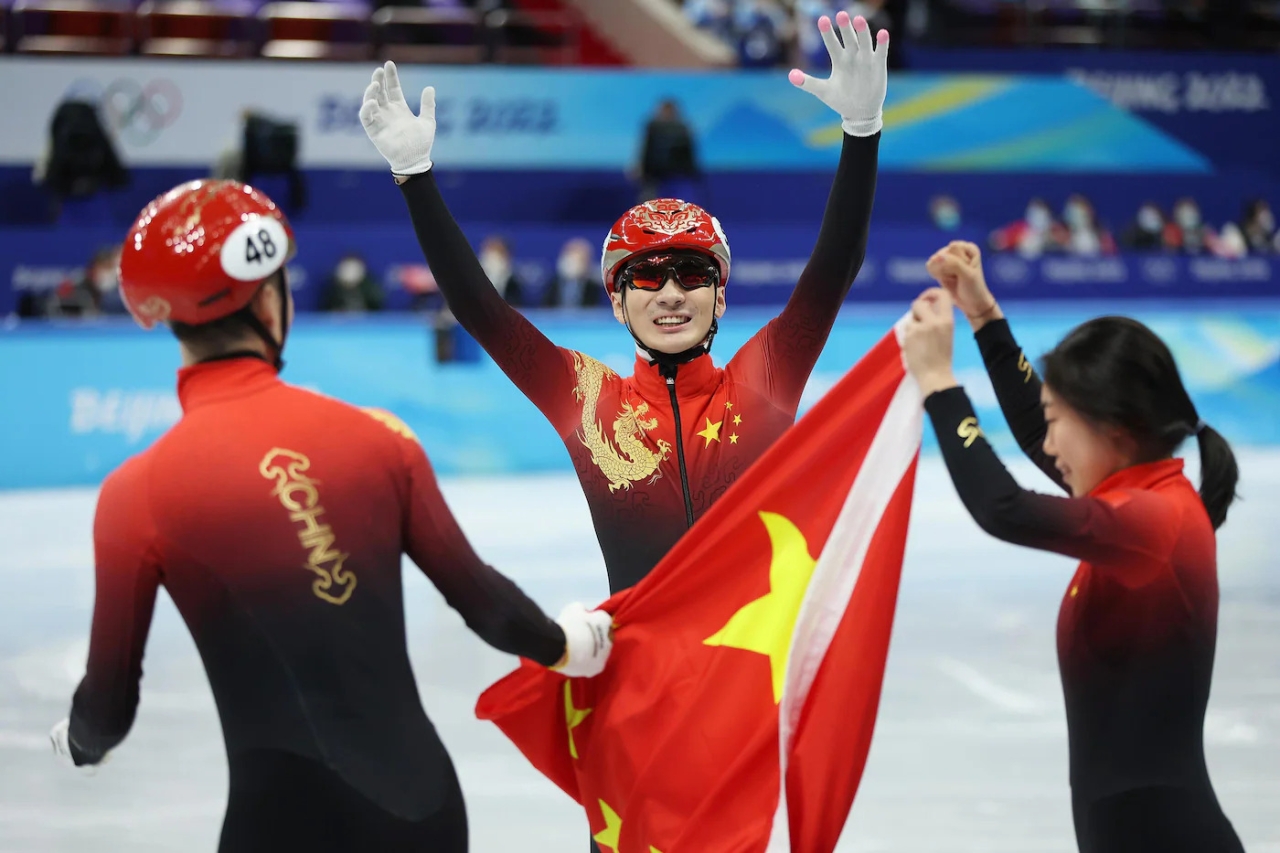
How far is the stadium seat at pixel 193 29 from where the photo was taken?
15367 mm

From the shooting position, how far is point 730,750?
2865 mm

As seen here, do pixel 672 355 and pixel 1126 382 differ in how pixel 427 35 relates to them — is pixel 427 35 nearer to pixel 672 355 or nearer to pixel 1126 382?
pixel 672 355

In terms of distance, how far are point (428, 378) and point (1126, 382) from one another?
898 centimetres

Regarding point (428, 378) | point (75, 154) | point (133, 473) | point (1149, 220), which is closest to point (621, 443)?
point (133, 473)

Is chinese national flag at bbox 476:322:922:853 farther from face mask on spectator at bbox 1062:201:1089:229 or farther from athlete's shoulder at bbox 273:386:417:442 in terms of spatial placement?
face mask on spectator at bbox 1062:201:1089:229

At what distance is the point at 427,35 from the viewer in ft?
53.8

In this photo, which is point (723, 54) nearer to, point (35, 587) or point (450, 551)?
point (35, 587)

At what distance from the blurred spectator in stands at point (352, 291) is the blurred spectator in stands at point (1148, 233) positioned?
27.8ft

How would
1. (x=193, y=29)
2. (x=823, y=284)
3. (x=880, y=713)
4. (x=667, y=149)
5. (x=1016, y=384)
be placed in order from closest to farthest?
1. (x=1016, y=384)
2. (x=823, y=284)
3. (x=880, y=713)
4. (x=667, y=149)
5. (x=193, y=29)

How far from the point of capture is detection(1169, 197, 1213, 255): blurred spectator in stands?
651 inches

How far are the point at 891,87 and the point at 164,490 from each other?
634 inches

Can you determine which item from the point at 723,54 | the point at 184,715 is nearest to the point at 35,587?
the point at 184,715

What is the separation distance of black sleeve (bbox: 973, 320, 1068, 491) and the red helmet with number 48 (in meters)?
1.44

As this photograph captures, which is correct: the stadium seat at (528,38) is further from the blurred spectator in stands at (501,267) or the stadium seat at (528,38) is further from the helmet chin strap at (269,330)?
the helmet chin strap at (269,330)
